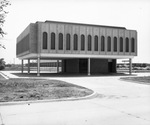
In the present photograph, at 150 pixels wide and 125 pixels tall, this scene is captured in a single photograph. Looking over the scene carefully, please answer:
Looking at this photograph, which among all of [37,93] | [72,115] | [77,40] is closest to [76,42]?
[77,40]

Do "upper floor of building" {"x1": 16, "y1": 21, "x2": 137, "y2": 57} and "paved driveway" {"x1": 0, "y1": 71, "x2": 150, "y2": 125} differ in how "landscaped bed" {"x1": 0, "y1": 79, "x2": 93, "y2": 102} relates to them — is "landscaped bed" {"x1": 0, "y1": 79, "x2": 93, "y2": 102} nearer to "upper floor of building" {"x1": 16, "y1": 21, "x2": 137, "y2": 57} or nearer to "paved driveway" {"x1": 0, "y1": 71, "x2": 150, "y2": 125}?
"paved driveway" {"x1": 0, "y1": 71, "x2": 150, "y2": 125}

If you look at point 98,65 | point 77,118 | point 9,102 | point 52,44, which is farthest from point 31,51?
point 77,118

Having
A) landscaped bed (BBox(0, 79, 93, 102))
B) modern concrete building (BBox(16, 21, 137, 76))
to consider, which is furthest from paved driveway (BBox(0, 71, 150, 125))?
modern concrete building (BBox(16, 21, 137, 76))

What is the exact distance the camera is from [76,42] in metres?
37.2

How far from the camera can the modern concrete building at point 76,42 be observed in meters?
35.2

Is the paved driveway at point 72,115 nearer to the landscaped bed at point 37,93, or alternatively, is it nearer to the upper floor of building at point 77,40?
the landscaped bed at point 37,93

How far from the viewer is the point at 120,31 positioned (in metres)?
41.1

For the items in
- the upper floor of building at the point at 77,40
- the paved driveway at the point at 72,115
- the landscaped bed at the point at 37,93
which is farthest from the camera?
the upper floor of building at the point at 77,40

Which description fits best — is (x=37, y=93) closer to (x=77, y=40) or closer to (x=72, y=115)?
(x=72, y=115)

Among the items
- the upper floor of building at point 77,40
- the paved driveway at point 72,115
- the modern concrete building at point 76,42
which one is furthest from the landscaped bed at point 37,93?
the upper floor of building at point 77,40

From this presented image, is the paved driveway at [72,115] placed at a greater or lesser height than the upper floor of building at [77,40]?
lesser

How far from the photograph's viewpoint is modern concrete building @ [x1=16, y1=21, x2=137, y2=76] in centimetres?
3516

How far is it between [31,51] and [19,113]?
2796 cm

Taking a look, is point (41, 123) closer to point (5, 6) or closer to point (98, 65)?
point (5, 6)
